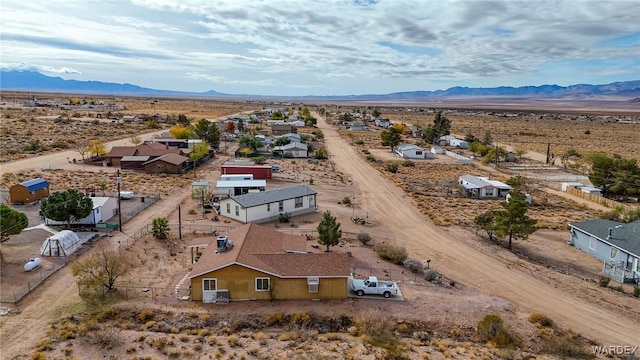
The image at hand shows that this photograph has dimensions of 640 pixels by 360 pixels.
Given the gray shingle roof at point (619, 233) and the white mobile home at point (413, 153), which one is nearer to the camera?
the gray shingle roof at point (619, 233)

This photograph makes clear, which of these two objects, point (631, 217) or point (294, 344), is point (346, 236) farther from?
point (631, 217)

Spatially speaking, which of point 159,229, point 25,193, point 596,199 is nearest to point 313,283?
point 159,229

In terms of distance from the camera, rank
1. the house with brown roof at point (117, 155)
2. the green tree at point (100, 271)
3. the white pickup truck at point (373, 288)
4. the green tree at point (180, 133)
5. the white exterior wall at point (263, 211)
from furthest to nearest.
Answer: the green tree at point (180, 133) < the house with brown roof at point (117, 155) < the white exterior wall at point (263, 211) < the white pickup truck at point (373, 288) < the green tree at point (100, 271)

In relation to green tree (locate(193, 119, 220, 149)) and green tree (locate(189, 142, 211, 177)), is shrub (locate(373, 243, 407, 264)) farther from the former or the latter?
green tree (locate(193, 119, 220, 149))

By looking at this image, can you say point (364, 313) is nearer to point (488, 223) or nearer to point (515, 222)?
point (515, 222)

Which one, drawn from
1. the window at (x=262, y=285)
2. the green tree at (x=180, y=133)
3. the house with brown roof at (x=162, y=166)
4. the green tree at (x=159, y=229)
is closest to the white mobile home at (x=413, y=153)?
the house with brown roof at (x=162, y=166)

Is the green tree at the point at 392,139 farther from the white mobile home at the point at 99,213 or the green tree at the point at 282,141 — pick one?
the white mobile home at the point at 99,213
